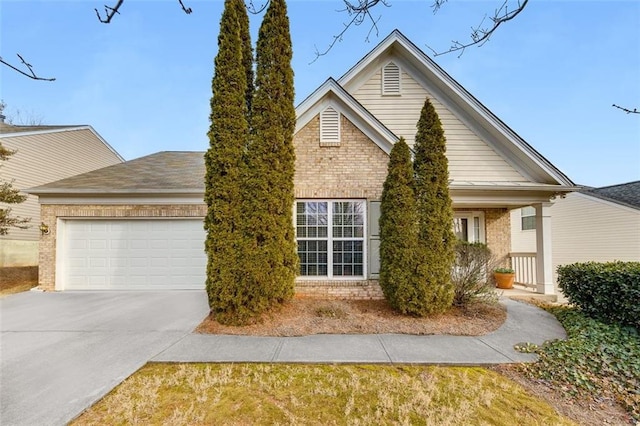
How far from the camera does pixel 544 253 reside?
8586mm

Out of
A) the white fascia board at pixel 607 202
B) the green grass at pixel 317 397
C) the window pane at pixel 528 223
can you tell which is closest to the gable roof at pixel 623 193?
the white fascia board at pixel 607 202

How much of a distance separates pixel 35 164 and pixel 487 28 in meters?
18.9

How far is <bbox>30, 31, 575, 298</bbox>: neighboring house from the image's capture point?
7633mm

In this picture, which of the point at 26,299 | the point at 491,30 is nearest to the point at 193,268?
the point at 26,299

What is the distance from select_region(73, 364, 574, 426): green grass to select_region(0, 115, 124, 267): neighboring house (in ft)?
44.7

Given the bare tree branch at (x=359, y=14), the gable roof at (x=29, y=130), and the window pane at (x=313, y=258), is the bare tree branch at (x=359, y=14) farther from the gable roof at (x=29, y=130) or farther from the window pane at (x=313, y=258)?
the gable roof at (x=29, y=130)

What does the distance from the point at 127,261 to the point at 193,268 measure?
2.01 m

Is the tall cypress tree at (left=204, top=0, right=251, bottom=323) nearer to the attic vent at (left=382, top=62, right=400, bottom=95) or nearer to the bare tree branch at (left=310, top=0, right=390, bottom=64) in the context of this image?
the bare tree branch at (left=310, top=0, right=390, bottom=64)

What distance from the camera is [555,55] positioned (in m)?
7.68

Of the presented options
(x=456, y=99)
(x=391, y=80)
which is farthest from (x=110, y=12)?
(x=456, y=99)

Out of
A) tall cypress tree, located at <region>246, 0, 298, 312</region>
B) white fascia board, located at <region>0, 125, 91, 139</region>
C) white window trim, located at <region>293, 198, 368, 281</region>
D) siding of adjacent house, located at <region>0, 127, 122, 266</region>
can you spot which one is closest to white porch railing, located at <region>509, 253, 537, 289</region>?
white window trim, located at <region>293, 198, 368, 281</region>

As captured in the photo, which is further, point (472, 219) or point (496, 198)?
point (472, 219)

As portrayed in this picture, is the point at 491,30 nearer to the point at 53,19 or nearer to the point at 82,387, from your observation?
the point at 82,387

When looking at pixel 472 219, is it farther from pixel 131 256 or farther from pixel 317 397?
pixel 131 256
